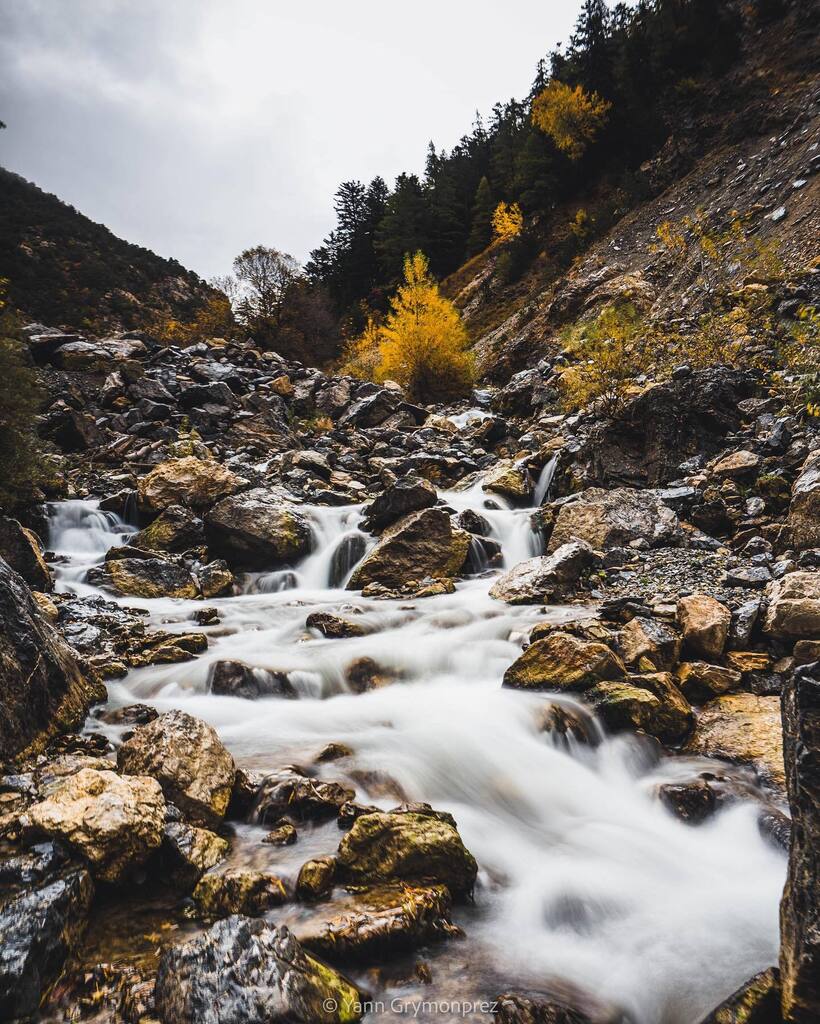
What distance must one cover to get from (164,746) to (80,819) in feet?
2.52

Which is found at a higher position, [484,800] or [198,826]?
[198,826]

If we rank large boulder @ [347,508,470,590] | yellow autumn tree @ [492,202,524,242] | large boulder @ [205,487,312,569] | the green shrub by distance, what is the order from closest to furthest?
the green shrub → large boulder @ [347,508,470,590] → large boulder @ [205,487,312,569] → yellow autumn tree @ [492,202,524,242]

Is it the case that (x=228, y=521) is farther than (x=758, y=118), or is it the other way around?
(x=758, y=118)

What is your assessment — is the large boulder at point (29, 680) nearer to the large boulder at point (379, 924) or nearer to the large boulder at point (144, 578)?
the large boulder at point (379, 924)

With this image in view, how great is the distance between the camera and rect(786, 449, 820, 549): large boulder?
6.03 meters

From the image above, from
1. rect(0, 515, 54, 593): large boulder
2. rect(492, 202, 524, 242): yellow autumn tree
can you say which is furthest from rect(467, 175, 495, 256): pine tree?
rect(0, 515, 54, 593): large boulder

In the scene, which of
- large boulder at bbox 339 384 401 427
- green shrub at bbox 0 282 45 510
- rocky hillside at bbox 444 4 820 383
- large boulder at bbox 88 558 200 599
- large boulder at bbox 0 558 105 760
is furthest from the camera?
large boulder at bbox 339 384 401 427

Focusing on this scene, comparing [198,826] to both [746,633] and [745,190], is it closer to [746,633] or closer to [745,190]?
[746,633]

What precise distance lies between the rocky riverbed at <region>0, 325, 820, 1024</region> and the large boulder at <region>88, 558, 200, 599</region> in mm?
50

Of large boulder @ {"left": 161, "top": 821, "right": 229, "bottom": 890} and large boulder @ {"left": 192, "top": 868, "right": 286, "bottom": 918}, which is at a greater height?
large boulder @ {"left": 161, "top": 821, "right": 229, "bottom": 890}

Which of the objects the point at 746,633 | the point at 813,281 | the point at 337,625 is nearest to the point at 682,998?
the point at 746,633

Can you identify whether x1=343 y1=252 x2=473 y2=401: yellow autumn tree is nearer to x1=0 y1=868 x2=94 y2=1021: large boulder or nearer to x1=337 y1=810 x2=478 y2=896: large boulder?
x1=337 y1=810 x2=478 y2=896: large boulder

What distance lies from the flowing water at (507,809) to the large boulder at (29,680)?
851 millimetres

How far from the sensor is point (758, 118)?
22000 mm
